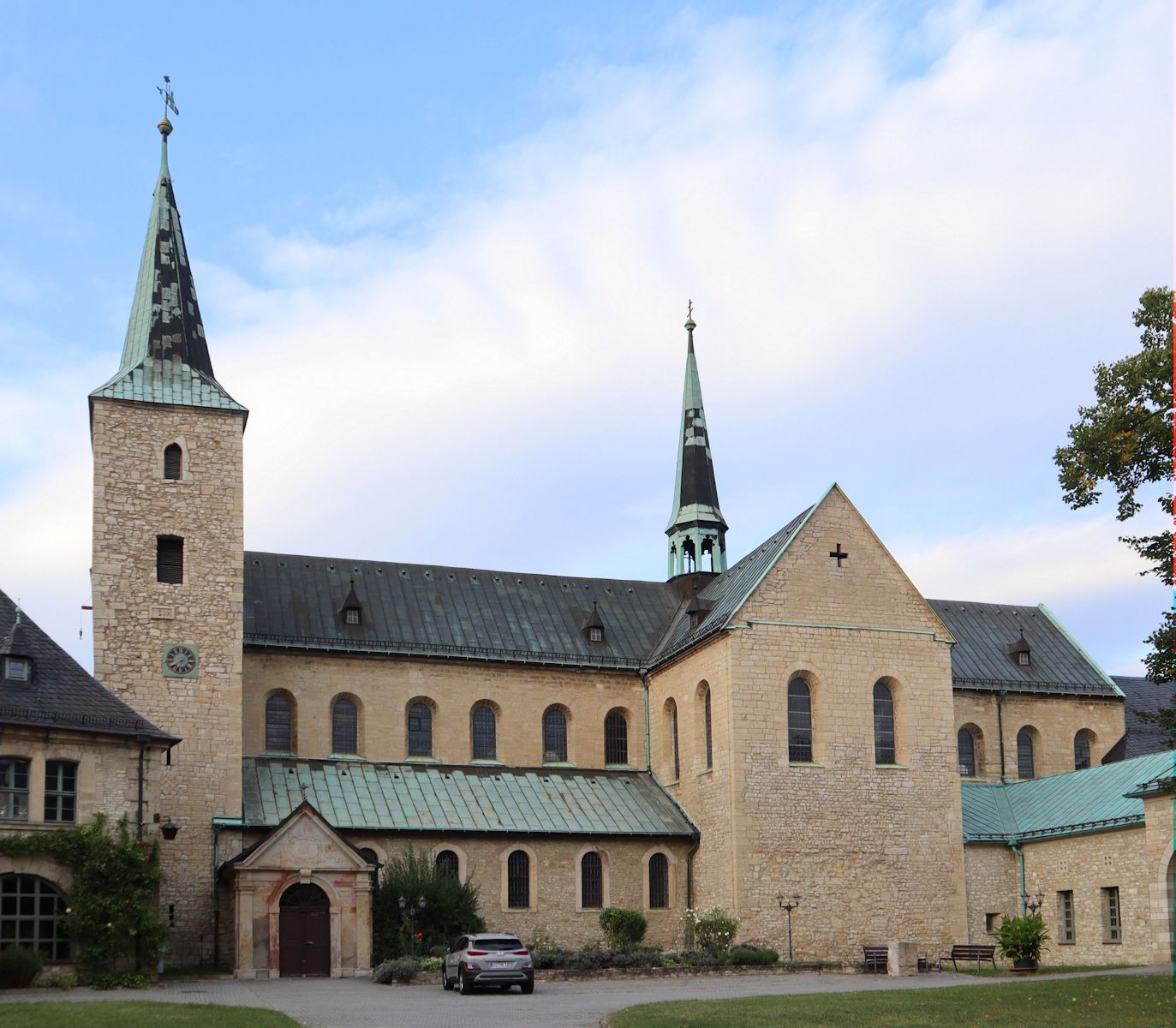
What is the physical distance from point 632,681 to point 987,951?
48.7 ft

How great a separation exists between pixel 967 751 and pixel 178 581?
2756 centimetres

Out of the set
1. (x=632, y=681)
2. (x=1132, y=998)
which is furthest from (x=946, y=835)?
(x=1132, y=998)

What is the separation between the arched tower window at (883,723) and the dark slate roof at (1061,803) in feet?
12.5

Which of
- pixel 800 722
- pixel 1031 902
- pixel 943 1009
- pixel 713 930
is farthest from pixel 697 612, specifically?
pixel 943 1009

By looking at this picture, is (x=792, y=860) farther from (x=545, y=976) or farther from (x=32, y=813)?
(x=32, y=813)

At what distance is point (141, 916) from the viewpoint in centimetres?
3453

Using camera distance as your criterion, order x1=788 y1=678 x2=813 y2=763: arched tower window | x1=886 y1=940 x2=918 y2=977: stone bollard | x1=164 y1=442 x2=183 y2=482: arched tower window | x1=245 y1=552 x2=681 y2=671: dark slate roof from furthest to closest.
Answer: x1=245 y1=552 x2=681 y2=671: dark slate roof < x1=164 y1=442 x2=183 y2=482: arched tower window < x1=788 y1=678 x2=813 y2=763: arched tower window < x1=886 y1=940 x2=918 y2=977: stone bollard

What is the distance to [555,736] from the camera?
1911 inches

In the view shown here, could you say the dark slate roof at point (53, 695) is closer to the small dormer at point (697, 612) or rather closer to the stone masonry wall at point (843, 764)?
the stone masonry wall at point (843, 764)

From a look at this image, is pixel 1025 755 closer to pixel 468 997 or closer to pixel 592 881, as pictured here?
pixel 592 881

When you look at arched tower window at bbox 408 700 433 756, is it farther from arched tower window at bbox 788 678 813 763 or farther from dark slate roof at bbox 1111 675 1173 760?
dark slate roof at bbox 1111 675 1173 760

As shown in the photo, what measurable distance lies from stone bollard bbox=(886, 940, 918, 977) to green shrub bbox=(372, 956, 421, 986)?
11.9 metres

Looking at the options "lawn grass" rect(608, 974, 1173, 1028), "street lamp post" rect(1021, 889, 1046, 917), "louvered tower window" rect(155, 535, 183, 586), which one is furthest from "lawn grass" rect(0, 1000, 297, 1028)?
"street lamp post" rect(1021, 889, 1046, 917)

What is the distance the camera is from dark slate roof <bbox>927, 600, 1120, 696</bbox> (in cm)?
5200
